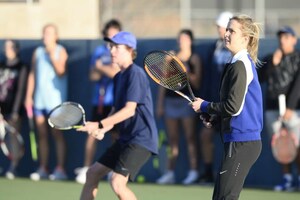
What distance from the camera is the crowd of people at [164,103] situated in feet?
22.8

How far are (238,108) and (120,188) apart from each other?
5.42ft

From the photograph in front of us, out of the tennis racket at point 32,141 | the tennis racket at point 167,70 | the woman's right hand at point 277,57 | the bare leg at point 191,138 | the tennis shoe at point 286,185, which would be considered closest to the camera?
the tennis racket at point 167,70

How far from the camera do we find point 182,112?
488 inches

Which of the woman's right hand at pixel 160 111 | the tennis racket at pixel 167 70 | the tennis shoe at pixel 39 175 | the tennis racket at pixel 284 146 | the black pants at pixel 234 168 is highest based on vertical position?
the tennis racket at pixel 167 70

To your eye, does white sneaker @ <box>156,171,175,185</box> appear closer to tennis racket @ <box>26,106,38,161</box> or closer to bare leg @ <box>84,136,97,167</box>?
bare leg @ <box>84,136,97,167</box>

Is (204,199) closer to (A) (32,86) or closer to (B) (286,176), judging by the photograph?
(B) (286,176)

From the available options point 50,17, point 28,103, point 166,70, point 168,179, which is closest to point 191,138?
point 168,179

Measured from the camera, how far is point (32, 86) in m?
13.1

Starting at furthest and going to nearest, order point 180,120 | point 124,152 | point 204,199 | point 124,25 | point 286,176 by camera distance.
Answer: point 124,25, point 180,120, point 286,176, point 204,199, point 124,152

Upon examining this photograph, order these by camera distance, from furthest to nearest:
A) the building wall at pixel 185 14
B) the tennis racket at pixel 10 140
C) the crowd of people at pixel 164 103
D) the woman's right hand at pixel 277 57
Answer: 1. the building wall at pixel 185 14
2. the tennis racket at pixel 10 140
3. the woman's right hand at pixel 277 57
4. the crowd of people at pixel 164 103

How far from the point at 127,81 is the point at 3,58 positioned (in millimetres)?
5412

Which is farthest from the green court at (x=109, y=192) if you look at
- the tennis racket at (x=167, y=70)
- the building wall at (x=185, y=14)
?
the building wall at (x=185, y=14)

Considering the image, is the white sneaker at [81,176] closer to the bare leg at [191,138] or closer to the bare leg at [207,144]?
the bare leg at [191,138]

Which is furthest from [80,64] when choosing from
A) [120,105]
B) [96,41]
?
[120,105]
